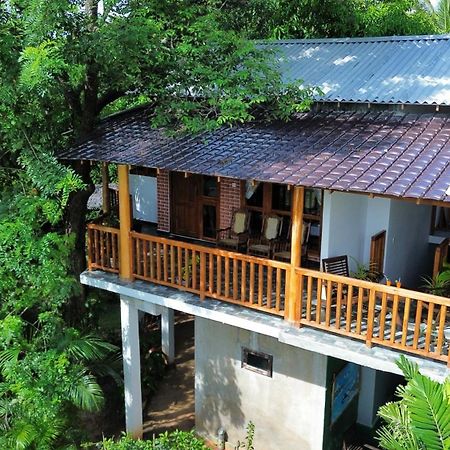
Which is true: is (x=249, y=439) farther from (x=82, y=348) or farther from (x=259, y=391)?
(x=82, y=348)

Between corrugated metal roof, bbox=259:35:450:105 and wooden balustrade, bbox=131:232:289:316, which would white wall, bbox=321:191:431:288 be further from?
corrugated metal roof, bbox=259:35:450:105

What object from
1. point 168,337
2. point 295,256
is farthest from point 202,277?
point 168,337

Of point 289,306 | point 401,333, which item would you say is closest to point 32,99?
point 289,306

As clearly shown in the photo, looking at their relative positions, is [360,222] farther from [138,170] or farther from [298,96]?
[138,170]

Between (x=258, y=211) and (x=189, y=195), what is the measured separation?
1.99 metres

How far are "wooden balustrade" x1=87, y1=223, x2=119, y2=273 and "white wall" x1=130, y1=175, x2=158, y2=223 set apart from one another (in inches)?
108

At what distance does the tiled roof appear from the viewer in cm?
728

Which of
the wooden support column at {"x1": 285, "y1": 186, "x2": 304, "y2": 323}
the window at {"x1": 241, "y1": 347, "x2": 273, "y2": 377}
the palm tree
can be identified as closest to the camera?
the wooden support column at {"x1": 285, "y1": 186, "x2": 304, "y2": 323}

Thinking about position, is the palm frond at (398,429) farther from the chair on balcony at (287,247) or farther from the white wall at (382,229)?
the chair on balcony at (287,247)

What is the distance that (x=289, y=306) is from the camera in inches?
339

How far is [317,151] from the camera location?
28.1 feet

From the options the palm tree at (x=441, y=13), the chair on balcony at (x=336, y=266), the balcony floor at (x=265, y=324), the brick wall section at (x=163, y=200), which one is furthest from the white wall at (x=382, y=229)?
the palm tree at (x=441, y=13)

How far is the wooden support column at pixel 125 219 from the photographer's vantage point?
1029 centimetres

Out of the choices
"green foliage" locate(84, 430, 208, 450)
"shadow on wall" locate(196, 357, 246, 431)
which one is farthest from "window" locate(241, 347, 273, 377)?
"green foliage" locate(84, 430, 208, 450)
